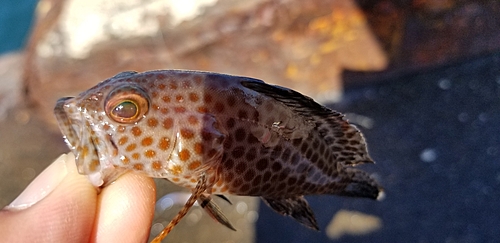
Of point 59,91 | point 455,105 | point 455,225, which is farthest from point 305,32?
point 59,91

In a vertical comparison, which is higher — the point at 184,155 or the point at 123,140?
the point at 123,140

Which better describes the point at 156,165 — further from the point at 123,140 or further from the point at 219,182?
the point at 219,182

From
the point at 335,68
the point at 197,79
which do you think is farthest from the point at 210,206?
the point at 335,68

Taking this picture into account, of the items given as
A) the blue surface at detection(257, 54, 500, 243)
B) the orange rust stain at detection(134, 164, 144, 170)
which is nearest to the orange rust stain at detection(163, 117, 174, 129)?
the orange rust stain at detection(134, 164, 144, 170)

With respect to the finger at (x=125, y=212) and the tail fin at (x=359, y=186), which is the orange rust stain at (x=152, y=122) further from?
the tail fin at (x=359, y=186)

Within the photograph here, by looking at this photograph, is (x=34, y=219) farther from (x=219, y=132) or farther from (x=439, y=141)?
(x=439, y=141)

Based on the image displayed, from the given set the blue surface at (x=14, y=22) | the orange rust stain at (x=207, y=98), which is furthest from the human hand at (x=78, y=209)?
the blue surface at (x=14, y=22)

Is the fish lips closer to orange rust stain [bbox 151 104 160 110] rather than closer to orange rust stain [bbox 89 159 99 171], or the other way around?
orange rust stain [bbox 89 159 99 171]
